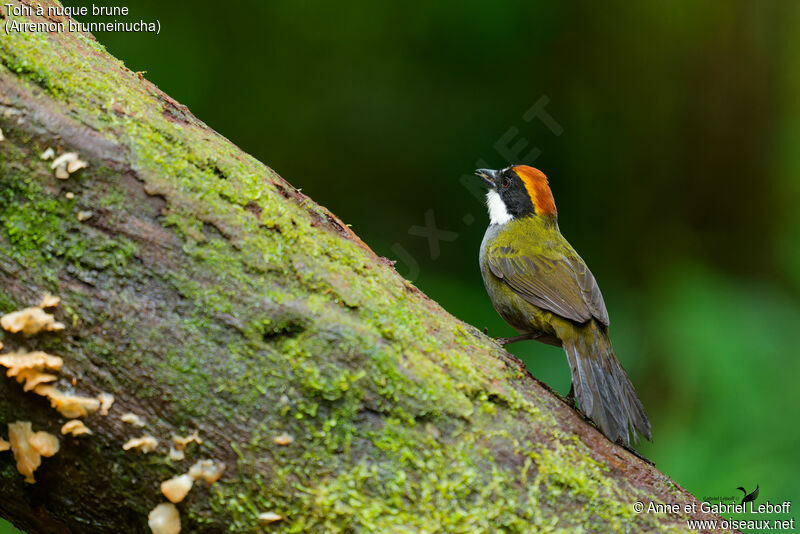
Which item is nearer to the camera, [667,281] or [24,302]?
[24,302]

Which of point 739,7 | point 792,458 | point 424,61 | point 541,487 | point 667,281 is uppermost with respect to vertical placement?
point 739,7

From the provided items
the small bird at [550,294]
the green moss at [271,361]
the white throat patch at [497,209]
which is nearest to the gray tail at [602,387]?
the small bird at [550,294]

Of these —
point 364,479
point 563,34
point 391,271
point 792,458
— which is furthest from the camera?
point 563,34

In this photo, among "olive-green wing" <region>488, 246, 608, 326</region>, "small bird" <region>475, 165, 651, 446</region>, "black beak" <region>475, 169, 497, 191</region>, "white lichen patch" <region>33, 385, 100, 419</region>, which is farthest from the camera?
"black beak" <region>475, 169, 497, 191</region>

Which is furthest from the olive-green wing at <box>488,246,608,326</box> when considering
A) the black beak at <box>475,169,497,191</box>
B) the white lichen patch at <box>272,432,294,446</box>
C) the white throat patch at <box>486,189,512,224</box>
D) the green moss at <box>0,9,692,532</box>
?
the white lichen patch at <box>272,432,294,446</box>

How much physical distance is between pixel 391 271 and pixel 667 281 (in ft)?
9.91

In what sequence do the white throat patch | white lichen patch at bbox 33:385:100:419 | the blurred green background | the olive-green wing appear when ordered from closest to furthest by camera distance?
white lichen patch at bbox 33:385:100:419
the olive-green wing
the white throat patch
the blurred green background

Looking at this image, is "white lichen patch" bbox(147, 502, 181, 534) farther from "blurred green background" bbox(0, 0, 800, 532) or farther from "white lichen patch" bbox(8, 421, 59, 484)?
"blurred green background" bbox(0, 0, 800, 532)

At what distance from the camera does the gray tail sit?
82.5 inches

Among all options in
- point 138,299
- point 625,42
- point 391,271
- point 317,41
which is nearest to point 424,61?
point 317,41

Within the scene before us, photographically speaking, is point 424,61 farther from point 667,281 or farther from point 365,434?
point 365,434

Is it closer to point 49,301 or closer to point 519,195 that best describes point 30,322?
point 49,301

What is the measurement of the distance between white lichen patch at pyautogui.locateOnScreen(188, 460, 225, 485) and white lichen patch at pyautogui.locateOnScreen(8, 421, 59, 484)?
31cm

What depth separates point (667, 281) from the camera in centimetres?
443
